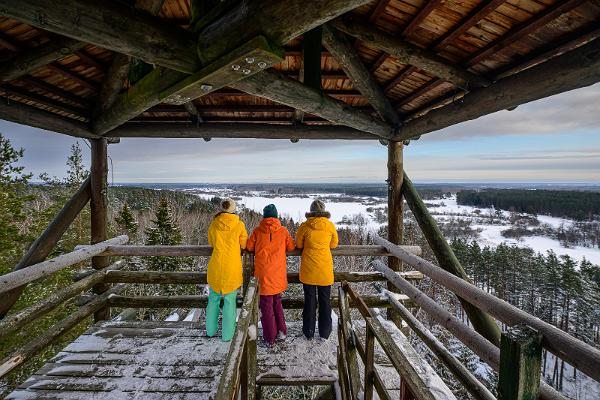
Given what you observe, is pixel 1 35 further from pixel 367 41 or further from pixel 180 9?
pixel 367 41

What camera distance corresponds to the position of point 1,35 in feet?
9.11

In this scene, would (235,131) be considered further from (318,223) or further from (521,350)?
(521,350)

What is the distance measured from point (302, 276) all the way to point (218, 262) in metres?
1.09

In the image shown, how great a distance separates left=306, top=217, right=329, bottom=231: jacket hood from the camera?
157 inches

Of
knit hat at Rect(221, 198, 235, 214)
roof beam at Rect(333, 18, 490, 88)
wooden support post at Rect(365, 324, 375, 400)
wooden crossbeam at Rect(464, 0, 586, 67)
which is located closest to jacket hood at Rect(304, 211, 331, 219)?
knit hat at Rect(221, 198, 235, 214)

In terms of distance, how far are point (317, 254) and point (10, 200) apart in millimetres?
14791

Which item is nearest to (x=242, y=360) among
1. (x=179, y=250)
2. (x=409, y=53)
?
(x=179, y=250)

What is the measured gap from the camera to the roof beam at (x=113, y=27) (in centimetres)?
141

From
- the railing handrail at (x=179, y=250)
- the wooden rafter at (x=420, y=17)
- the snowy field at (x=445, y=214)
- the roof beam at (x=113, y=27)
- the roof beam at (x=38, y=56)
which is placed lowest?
the snowy field at (x=445, y=214)

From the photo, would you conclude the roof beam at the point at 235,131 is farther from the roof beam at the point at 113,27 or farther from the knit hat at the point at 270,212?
the roof beam at the point at 113,27

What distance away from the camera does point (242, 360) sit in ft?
7.40

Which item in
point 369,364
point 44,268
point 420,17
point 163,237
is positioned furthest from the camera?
point 163,237

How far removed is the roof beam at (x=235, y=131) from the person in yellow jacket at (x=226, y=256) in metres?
1.56

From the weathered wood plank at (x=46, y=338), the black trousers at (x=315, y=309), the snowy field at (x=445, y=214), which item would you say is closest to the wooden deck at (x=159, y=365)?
the black trousers at (x=315, y=309)
